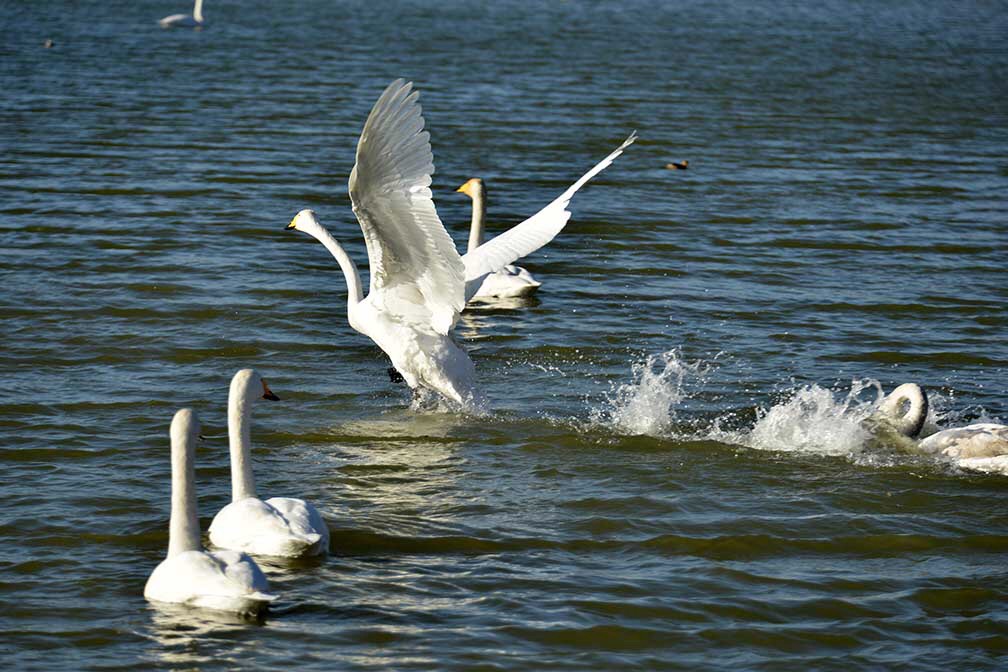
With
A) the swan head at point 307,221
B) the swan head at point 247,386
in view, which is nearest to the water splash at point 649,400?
the swan head at point 307,221

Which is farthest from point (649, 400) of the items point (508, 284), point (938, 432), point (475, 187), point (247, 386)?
point (475, 187)

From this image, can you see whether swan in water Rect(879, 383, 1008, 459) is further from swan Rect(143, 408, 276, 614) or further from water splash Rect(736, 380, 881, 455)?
swan Rect(143, 408, 276, 614)

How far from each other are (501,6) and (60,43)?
14.4 m

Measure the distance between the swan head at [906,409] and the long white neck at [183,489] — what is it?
4.69m

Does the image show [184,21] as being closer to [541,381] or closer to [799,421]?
[541,381]

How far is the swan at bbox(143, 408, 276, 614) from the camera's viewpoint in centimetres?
647

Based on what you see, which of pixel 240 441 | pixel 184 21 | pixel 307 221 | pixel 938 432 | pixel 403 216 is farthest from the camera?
pixel 184 21

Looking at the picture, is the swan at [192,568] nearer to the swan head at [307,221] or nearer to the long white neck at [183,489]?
the long white neck at [183,489]

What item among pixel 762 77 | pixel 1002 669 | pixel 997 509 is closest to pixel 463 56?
pixel 762 77

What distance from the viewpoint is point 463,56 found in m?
28.5

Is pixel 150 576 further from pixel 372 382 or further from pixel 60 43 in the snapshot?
pixel 60 43

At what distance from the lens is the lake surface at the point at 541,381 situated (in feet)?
22.8

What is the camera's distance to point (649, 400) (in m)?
10.0

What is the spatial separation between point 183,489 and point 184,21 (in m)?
27.0
